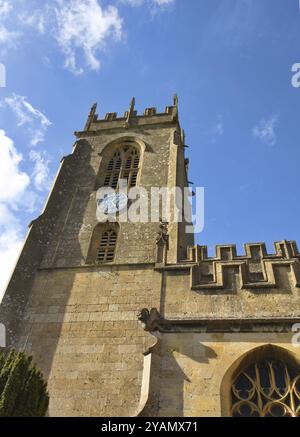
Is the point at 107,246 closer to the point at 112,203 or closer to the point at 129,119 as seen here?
the point at 112,203

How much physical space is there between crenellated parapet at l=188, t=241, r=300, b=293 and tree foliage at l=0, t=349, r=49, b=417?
195 inches

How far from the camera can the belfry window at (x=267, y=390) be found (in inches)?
342

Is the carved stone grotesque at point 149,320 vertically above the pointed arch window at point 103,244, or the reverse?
the pointed arch window at point 103,244

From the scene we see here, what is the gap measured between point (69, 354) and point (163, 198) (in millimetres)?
7259

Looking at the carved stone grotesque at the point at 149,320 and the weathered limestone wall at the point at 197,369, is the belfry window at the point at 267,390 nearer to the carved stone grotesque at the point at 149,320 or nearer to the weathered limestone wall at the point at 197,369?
the weathered limestone wall at the point at 197,369

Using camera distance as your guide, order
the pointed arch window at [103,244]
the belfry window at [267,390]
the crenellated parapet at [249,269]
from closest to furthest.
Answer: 1. the belfry window at [267,390]
2. the crenellated parapet at [249,269]
3. the pointed arch window at [103,244]

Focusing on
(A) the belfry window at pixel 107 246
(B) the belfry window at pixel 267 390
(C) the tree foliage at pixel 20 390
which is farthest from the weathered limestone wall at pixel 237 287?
(C) the tree foliage at pixel 20 390

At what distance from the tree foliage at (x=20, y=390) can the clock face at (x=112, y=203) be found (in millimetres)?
8525

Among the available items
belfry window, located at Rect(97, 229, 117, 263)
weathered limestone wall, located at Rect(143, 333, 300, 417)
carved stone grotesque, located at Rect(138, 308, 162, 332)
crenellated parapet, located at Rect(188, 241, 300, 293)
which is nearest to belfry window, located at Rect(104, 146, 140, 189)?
belfry window, located at Rect(97, 229, 117, 263)

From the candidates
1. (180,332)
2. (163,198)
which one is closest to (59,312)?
(180,332)

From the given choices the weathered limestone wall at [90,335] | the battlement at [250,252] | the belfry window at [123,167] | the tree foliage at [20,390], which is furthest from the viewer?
the belfry window at [123,167]

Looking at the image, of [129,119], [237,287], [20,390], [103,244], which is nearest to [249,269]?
[237,287]

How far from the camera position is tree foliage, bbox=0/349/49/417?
7078 mm
